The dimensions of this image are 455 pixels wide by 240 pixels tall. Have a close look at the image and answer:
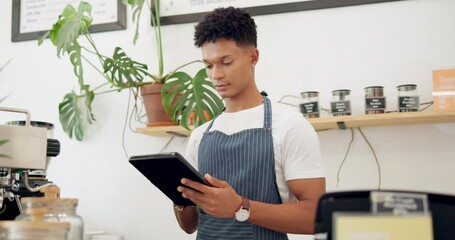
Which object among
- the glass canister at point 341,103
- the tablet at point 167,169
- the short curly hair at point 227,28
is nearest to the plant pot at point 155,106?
the glass canister at point 341,103

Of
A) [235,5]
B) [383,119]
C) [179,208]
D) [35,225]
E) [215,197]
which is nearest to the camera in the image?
[35,225]

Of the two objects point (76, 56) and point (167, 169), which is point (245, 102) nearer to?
point (167, 169)

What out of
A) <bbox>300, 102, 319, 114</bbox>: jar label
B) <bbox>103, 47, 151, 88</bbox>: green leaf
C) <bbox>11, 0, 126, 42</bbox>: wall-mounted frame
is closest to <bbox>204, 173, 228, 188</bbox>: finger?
<bbox>300, 102, 319, 114</bbox>: jar label

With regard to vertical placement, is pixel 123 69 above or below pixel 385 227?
above

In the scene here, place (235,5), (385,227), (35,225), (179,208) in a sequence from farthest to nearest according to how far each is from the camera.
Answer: (235,5), (179,208), (35,225), (385,227)

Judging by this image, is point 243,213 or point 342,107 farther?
point 342,107

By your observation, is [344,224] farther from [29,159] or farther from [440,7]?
[440,7]

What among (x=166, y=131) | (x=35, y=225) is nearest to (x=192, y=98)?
(x=166, y=131)

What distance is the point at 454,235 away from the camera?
2.00 ft

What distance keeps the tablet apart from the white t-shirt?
0.28 m

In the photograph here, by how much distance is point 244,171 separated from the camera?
5.04ft

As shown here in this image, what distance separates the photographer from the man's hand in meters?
1.31

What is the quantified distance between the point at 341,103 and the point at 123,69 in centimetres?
106

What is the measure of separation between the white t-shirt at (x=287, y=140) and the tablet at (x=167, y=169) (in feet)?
0.90
